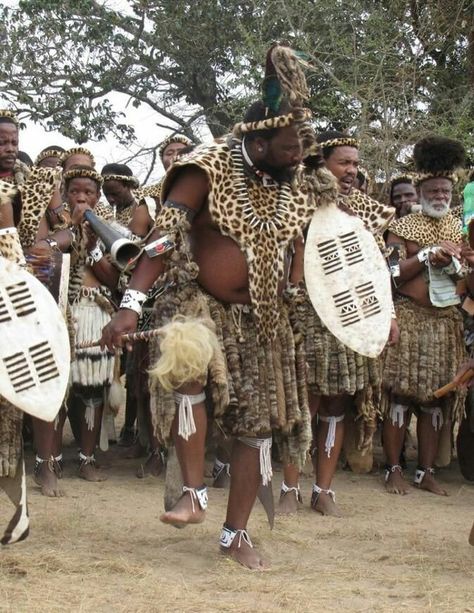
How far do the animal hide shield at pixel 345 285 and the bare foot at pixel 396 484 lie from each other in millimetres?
2189

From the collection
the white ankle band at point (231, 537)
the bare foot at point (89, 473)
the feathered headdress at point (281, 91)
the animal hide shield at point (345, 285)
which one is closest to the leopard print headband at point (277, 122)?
the feathered headdress at point (281, 91)

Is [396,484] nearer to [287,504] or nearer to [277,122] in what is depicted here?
[287,504]

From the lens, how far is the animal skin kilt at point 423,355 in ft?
22.0

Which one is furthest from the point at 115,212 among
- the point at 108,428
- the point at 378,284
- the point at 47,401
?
the point at 47,401

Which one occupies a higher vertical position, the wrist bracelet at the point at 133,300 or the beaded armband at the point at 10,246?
the beaded armband at the point at 10,246

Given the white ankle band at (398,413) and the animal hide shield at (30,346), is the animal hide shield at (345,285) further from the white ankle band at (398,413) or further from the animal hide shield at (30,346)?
the white ankle band at (398,413)

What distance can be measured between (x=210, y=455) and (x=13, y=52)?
10408mm

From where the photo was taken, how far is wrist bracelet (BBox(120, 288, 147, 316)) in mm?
4242

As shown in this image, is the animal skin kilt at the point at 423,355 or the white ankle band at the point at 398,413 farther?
the white ankle band at the point at 398,413

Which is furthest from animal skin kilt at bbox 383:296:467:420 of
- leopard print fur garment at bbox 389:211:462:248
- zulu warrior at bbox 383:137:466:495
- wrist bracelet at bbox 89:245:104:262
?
wrist bracelet at bbox 89:245:104:262

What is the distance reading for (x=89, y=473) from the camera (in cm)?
673

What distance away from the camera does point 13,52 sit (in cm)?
1623

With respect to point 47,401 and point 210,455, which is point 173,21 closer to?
point 210,455

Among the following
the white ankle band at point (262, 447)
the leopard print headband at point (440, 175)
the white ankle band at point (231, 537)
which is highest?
the leopard print headband at point (440, 175)
